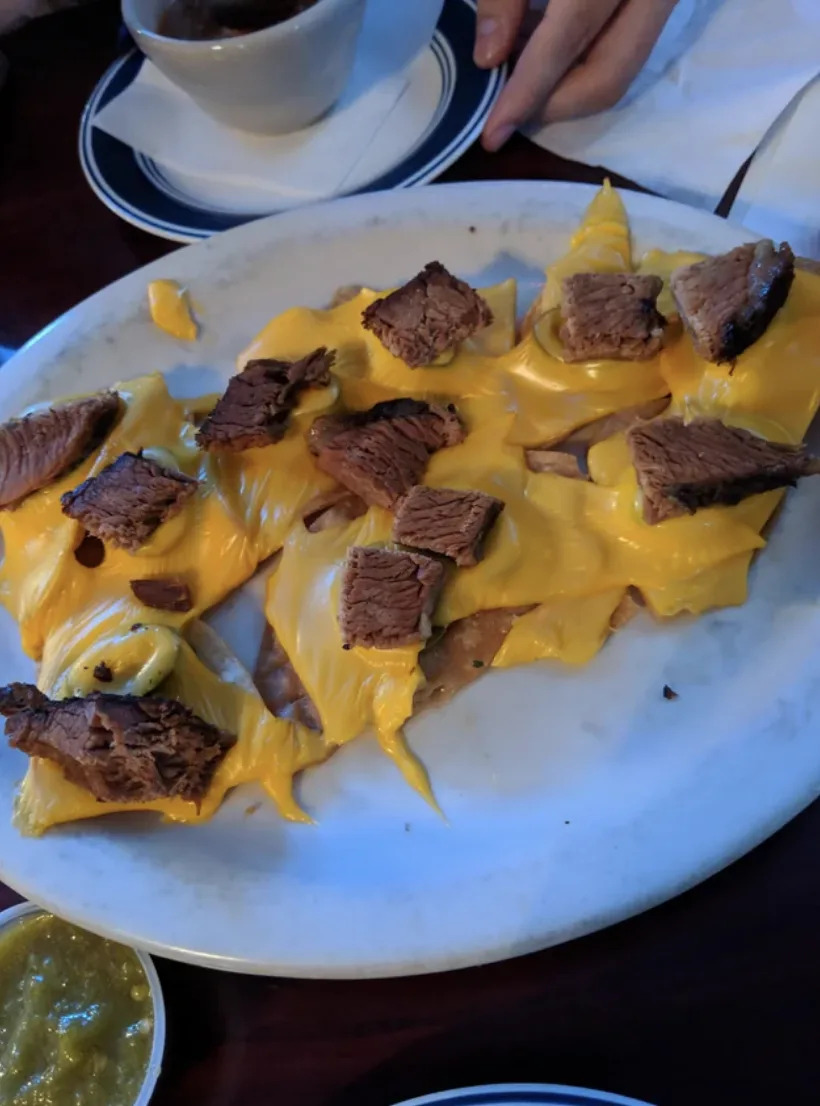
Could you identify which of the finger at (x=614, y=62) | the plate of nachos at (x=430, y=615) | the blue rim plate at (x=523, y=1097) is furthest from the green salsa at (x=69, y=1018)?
the finger at (x=614, y=62)

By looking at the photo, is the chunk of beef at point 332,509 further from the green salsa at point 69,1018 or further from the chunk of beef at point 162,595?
the green salsa at point 69,1018

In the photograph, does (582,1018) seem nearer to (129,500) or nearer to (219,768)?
(219,768)

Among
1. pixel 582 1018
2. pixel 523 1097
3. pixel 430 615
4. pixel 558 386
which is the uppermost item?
pixel 558 386

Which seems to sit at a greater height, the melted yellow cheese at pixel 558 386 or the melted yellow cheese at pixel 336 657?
the melted yellow cheese at pixel 558 386

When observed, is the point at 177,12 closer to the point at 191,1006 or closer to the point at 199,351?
the point at 199,351

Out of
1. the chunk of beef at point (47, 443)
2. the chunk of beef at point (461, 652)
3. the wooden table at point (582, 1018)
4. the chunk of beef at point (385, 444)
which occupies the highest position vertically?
the chunk of beef at point (47, 443)

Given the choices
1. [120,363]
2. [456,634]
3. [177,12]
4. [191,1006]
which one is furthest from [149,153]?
[191,1006]

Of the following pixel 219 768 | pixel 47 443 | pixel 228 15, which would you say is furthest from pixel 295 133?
pixel 219 768
